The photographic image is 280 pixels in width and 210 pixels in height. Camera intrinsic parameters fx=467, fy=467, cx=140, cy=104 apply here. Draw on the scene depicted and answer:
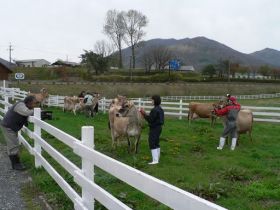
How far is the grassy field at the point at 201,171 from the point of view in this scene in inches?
288

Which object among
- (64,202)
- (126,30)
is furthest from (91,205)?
(126,30)

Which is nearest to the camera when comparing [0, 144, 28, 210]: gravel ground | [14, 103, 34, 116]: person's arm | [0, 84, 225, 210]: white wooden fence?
[0, 84, 225, 210]: white wooden fence

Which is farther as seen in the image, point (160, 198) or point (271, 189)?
point (271, 189)

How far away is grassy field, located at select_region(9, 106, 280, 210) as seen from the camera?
24.0 ft

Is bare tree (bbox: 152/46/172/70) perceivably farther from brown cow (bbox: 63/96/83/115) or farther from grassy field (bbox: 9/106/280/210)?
grassy field (bbox: 9/106/280/210)

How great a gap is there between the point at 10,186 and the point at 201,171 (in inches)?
151

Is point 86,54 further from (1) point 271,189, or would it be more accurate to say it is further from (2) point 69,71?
(1) point 271,189

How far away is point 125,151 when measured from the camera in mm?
12055

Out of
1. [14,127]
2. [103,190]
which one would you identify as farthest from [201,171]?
[103,190]

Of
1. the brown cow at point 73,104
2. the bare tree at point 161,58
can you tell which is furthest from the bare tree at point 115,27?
the brown cow at point 73,104

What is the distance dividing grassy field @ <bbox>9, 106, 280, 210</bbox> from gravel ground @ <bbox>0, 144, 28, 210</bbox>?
1.01 feet

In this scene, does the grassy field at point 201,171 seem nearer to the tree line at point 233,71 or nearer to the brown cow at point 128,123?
the brown cow at point 128,123

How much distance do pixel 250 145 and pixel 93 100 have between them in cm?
1213

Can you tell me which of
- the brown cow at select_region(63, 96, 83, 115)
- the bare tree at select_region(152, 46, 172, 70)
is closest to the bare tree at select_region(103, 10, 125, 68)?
the bare tree at select_region(152, 46, 172, 70)
